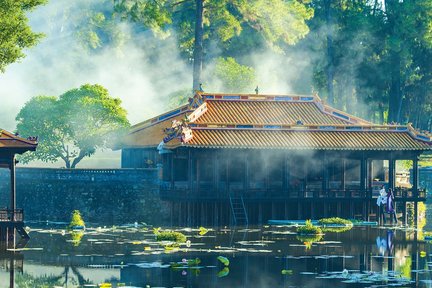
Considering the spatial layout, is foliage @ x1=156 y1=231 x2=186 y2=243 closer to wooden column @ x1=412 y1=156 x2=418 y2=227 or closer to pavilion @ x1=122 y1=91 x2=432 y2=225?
pavilion @ x1=122 y1=91 x2=432 y2=225

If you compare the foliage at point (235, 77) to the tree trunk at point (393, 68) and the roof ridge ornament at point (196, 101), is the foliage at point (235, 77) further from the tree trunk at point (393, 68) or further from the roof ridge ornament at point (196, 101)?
the roof ridge ornament at point (196, 101)

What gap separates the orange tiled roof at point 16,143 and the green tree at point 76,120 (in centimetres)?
2345

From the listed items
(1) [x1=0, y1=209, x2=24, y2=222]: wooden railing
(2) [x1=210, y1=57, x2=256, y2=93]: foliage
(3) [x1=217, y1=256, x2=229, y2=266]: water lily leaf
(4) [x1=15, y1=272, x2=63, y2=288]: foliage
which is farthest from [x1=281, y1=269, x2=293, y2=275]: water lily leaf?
(2) [x1=210, y1=57, x2=256, y2=93]: foliage

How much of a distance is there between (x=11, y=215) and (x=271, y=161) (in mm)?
22465

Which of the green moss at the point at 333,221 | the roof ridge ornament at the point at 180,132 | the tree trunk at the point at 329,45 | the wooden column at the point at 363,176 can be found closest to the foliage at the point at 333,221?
the green moss at the point at 333,221

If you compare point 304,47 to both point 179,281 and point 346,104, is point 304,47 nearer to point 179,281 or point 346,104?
point 346,104

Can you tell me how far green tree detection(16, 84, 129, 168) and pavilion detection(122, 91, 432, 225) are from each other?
4.51 metres

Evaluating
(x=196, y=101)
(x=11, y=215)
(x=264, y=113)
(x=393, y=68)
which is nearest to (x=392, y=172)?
(x=264, y=113)

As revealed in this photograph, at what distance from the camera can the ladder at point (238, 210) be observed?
256 ft

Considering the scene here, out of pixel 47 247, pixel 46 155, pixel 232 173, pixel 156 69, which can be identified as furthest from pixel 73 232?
pixel 156 69

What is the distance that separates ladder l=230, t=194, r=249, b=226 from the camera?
256ft

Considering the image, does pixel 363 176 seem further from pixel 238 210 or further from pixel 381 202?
pixel 238 210

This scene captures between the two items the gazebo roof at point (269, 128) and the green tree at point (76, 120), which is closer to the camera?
the gazebo roof at point (269, 128)

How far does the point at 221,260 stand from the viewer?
5584cm
